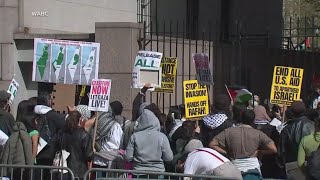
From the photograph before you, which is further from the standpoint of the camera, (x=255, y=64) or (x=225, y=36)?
(x=225, y=36)

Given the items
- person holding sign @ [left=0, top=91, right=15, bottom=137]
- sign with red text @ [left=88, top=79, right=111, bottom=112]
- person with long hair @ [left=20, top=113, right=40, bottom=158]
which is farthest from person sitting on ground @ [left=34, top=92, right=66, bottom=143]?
person holding sign @ [left=0, top=91, right=15, bottom=137]

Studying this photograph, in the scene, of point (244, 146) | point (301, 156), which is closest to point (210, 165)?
point (244, 146)

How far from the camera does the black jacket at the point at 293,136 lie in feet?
37.2

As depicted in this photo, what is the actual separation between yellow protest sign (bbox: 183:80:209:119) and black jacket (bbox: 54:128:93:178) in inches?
101

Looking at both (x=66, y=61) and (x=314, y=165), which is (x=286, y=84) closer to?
(x=66, y=61)

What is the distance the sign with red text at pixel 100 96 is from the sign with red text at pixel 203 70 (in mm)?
2061

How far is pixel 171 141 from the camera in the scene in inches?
487

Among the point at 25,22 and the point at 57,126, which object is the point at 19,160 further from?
the point at 25,22

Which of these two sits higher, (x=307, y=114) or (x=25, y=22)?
(x=25, y=22)

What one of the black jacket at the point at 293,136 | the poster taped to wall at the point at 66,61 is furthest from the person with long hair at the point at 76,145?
the poster taped to wall at the point at 66,61

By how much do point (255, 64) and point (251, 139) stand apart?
13.0m

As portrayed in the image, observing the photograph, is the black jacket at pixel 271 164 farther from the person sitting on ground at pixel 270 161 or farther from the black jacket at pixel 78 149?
the black jacket at pixel 78 149

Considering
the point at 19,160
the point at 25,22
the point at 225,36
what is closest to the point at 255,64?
the point at 225,36

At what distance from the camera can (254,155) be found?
10.2 meters
